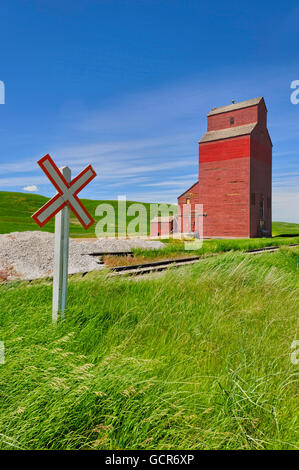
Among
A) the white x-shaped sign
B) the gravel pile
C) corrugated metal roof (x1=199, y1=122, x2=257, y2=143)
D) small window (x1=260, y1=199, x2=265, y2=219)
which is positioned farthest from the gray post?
small window (x1=260, y1=199, x2=265, y2=219)

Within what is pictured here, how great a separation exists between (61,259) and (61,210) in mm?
710

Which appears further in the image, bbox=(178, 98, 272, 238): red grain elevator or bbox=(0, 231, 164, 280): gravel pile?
bbox=(178, 98, 272, 238): red grain elevator

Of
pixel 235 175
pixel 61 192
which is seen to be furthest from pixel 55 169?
pixel 235 175

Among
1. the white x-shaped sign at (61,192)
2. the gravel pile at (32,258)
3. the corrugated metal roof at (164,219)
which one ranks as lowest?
the gravel pile at (32,258)

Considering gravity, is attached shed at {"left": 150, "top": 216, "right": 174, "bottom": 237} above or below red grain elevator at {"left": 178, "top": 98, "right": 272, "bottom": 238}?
below

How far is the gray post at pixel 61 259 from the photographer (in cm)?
443

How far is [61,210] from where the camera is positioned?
179 inches

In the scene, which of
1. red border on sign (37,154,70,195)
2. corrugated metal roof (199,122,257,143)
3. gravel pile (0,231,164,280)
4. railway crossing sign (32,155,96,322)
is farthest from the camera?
corrugated metal roof (199,122,257,143)

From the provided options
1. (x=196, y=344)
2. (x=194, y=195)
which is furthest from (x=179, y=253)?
(x=194, y=195)

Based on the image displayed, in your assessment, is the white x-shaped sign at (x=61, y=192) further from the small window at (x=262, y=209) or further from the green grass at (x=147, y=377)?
the small window at (x=262, y=209)

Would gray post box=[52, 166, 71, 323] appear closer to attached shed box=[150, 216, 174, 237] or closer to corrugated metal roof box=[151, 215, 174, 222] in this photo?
attached shed box=[150, 216, 174, 237]

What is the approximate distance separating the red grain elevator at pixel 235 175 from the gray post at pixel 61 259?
31.7 meters

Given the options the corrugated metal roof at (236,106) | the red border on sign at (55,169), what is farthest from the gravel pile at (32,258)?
the corrugated metal roof at (236,106)

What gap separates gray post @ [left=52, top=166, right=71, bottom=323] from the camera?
174 inches
